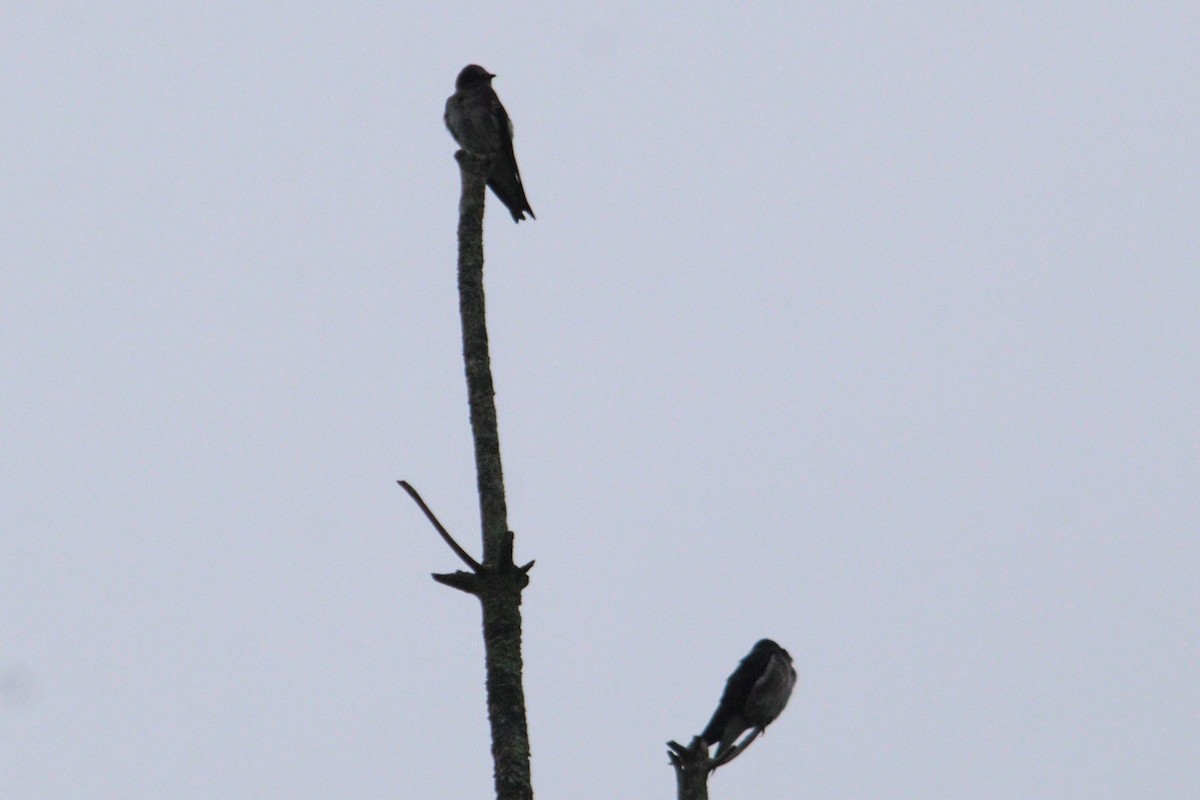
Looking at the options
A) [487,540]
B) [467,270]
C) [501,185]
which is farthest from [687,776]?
[501,185]

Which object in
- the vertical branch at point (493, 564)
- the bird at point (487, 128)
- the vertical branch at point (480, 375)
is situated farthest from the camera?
the bird at point (487, 128)

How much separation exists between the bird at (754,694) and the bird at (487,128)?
4542 millimetres

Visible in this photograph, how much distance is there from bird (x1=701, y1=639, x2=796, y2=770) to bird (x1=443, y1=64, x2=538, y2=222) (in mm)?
4542

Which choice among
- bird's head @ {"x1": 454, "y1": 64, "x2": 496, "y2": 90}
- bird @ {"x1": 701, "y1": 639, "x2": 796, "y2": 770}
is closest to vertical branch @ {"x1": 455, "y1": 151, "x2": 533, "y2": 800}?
bird @ {"x1": 701, "y1": 639, "x2": 796, "y2": 770}

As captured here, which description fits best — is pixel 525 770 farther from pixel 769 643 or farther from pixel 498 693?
pixel 769 643

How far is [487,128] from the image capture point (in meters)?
11.5

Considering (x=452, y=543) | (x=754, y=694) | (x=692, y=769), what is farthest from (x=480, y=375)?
(x=754, y=694)

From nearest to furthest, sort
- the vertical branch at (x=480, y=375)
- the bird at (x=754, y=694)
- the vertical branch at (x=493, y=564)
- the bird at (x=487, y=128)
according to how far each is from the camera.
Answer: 1. the vertical branch at (x=493, y=564)
2. the vertical branch at (x=480, y=375)
3. the bird at (x=754, y=694)
4. the bird at (x=487, y=128)

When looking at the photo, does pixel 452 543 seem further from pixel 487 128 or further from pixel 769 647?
pixel 487 128

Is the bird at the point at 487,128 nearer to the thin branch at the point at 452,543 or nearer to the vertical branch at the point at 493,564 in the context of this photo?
the vertical branch at the point at 493,564

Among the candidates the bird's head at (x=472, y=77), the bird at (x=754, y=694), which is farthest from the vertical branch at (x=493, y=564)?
the bird's head at (x=472, y=77)

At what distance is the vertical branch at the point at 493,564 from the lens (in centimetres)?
411

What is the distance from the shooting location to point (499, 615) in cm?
436

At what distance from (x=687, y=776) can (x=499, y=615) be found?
2.91ft
